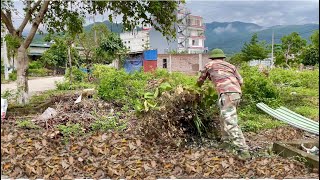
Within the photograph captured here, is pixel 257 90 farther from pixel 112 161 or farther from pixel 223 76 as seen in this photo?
pixel 112 161

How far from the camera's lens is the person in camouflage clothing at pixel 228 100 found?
415cm

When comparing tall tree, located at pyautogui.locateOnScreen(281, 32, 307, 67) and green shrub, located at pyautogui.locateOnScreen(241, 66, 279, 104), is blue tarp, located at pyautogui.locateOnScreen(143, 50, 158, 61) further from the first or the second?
green shrub, located at pyautogui.locateOnScreen(241, 66, 279, 104)

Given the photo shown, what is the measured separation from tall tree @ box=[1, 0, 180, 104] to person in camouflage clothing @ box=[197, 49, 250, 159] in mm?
898

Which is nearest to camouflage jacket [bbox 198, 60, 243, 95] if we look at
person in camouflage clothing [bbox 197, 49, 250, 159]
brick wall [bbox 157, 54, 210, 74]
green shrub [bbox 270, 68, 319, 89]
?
person in camouflage clothing [bbox 197, 49, 250, 159]

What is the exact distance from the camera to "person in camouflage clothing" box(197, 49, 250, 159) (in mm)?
4152

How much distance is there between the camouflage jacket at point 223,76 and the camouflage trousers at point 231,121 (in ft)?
0.27

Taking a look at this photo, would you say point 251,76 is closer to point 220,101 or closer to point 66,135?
point 220,101

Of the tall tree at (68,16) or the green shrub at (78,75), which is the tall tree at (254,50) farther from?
the tall tree at (68,16)

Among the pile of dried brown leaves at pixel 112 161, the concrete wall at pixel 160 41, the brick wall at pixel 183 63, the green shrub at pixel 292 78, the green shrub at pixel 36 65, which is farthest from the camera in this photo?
the brick wall at pixel 183 63

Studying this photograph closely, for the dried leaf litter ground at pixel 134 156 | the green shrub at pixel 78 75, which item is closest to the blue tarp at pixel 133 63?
→ the green shrub at pixel 78 75

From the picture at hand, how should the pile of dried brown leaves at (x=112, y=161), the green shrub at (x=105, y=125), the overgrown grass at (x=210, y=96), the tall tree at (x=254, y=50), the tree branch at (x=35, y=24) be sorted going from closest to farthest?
the pile of dried brown leaves at (x=112, y=161) < the overgrown grass at (x=210, y=96) < the green shrub at (x=105, y=125) < the tree branch at (x=35, y=24) < the tall tree at (x=254, y=50)

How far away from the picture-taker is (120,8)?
3.99m

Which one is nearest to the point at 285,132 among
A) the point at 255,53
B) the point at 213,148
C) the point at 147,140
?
the point at 213,148

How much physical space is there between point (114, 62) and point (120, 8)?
14830 mm
